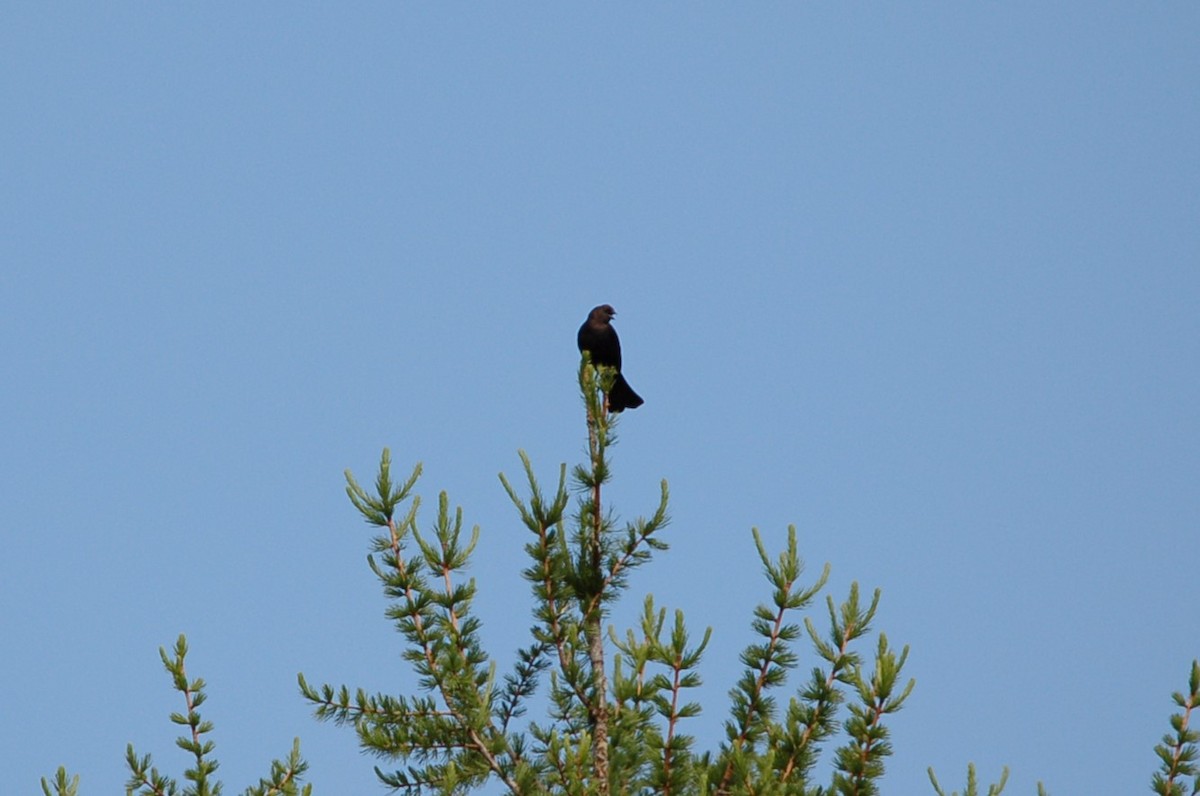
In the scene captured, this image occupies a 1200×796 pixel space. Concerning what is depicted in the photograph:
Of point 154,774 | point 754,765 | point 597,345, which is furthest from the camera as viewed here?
point 597,345

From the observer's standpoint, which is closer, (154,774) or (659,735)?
(659,735)

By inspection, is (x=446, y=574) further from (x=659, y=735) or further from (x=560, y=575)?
(x=659, y=735)

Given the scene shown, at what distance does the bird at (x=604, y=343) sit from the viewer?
1027 centimetres

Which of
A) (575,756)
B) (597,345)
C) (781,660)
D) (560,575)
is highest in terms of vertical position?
(597,345)

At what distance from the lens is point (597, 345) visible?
1027 cm

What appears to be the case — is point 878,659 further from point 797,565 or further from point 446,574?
A: point 446,574

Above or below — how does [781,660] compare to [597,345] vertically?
below

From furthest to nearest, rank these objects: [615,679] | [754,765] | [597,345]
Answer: [597,345]
[754,765]
[615,679]

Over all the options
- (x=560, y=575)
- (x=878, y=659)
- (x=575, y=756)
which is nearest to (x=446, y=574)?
(x=560, y=575)

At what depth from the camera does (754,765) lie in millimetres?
6062

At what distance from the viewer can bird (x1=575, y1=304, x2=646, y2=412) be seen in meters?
10.3

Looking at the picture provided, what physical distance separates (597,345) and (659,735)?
4.75 metres

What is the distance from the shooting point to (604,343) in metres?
10.3

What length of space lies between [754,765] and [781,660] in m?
0.46
